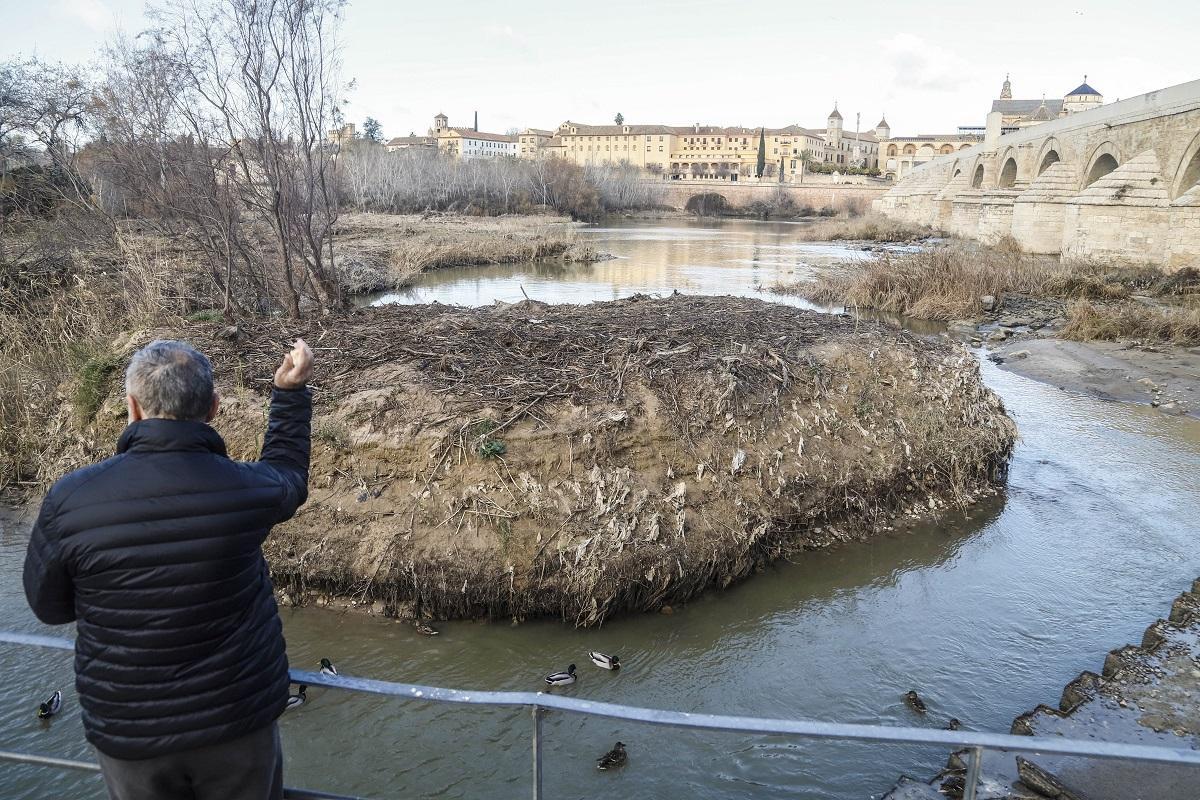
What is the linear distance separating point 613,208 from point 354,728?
75.3 metres

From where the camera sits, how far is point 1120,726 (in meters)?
5.07

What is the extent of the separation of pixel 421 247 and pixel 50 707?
26.8 metres

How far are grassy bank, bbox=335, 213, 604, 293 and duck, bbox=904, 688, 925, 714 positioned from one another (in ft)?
60.8

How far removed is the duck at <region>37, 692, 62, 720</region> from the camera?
5.18m

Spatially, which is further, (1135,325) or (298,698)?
(1135,325)

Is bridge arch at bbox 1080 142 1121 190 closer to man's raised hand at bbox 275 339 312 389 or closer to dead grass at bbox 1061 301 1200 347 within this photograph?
dead grass at bbox 1061 301 1200 347

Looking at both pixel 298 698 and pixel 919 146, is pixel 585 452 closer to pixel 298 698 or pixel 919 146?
pixel 298 698

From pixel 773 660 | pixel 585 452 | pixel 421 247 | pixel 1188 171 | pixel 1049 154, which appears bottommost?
pixel 773 660

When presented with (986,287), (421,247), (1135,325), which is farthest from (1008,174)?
(421,247)

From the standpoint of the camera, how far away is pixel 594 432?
695 cm

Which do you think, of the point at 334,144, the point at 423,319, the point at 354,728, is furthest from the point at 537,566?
the point at 334,144

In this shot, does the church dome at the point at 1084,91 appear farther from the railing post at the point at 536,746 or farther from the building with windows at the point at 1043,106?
the railing post at the point at 536,746

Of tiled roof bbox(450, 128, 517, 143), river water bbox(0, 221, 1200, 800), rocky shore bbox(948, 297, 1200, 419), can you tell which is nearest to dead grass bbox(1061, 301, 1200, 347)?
rocky shore bbox(948, 297, 1200, 419)

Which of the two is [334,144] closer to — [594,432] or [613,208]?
[594,432]
